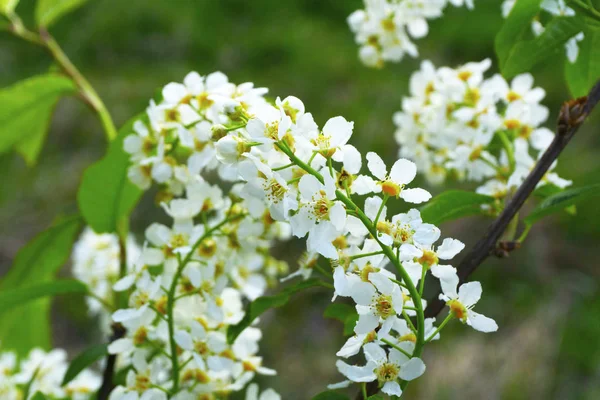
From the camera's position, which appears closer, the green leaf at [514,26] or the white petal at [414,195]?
the white petal at [414,195]

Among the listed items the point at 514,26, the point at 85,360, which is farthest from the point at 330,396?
the point at 514,26

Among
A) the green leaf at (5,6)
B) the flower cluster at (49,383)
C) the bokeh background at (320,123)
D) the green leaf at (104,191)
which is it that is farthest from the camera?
the bokeh background at (320,123)

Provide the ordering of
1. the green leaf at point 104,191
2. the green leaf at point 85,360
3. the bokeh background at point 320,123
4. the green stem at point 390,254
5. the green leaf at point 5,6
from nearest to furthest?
the green stem at point 390,254 → the green leaf at point 85,360 → the green leaf at point 104,191 → the green leaf at point 5,6 → the bokeh background at point 320,123

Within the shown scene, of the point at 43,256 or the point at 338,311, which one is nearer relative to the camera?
the point at 338,311

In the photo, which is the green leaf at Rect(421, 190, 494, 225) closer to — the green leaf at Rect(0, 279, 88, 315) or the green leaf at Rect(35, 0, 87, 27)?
the green leaf at Rect(0, 279, 88, 315)

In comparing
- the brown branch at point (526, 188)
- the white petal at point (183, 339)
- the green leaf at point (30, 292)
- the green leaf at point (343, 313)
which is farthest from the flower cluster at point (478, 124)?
the green leaf at point (30, 292)

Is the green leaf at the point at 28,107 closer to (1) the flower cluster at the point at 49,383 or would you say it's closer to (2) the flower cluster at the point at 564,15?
Answer: (1) the flower cluster at the point at 49,383

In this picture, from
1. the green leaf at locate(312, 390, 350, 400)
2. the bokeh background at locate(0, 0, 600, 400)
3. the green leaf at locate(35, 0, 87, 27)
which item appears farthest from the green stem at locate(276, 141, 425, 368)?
the bokeh background at locate(0, 0, 600, 400)

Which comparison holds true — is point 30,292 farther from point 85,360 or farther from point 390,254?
point 390,254
